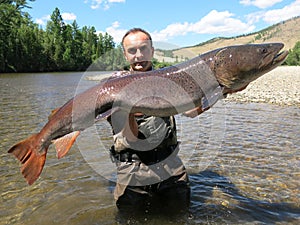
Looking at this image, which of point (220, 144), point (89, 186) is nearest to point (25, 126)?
point (89, 186)

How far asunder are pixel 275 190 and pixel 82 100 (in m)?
3.29

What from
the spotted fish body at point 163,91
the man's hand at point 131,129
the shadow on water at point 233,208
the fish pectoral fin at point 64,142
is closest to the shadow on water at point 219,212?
the shadow on water at point 233,208

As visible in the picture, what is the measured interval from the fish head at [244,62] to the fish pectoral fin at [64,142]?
1.65 metres

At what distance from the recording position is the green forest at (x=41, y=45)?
62219 millimetres

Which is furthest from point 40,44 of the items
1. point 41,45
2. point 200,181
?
point 200,181

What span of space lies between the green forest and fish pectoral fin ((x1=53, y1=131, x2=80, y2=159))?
206ft

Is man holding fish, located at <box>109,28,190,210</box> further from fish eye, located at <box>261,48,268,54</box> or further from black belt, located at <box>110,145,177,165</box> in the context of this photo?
fish eye, located at <box>261,48,268,54</box>

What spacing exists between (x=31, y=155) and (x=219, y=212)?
2520mm

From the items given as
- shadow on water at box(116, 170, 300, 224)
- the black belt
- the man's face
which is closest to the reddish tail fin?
the black belt

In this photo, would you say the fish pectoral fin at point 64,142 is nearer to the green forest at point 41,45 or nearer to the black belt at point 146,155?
the black belt at point 146,155

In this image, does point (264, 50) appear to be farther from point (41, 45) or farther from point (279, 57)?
point (41, 45)

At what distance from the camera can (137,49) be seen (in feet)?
12.6

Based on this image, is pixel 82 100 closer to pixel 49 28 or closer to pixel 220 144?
pixel 220 144

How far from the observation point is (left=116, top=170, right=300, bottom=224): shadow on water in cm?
388
